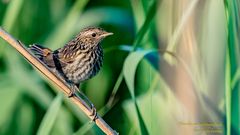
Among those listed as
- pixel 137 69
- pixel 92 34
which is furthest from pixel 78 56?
pixel 137 69

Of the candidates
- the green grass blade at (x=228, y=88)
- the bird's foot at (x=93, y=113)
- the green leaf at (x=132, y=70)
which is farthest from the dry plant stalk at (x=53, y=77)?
the green grass blade at (x=228, y=88)

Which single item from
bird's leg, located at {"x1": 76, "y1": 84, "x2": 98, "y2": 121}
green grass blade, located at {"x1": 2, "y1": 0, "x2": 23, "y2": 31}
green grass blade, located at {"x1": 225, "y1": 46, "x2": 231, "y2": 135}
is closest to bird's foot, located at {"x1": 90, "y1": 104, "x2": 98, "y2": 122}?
bird's leg, located at {"x1": 76, "y1": 84, "x2": 98, "y2": 121}

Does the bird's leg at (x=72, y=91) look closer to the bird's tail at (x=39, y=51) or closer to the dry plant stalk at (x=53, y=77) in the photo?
the dry plant stalk at (x=53, y=77)

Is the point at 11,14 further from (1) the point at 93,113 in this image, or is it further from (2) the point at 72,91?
(1) the point at 93,113

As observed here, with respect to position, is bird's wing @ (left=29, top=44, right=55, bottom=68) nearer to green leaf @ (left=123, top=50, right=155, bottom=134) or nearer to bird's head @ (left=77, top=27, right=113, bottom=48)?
bird's head @ (left=77, top=27, right=113, bottom=48)

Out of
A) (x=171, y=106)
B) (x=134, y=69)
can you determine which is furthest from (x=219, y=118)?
(x=134, y=69)

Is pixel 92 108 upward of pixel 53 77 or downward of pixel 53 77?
downward
